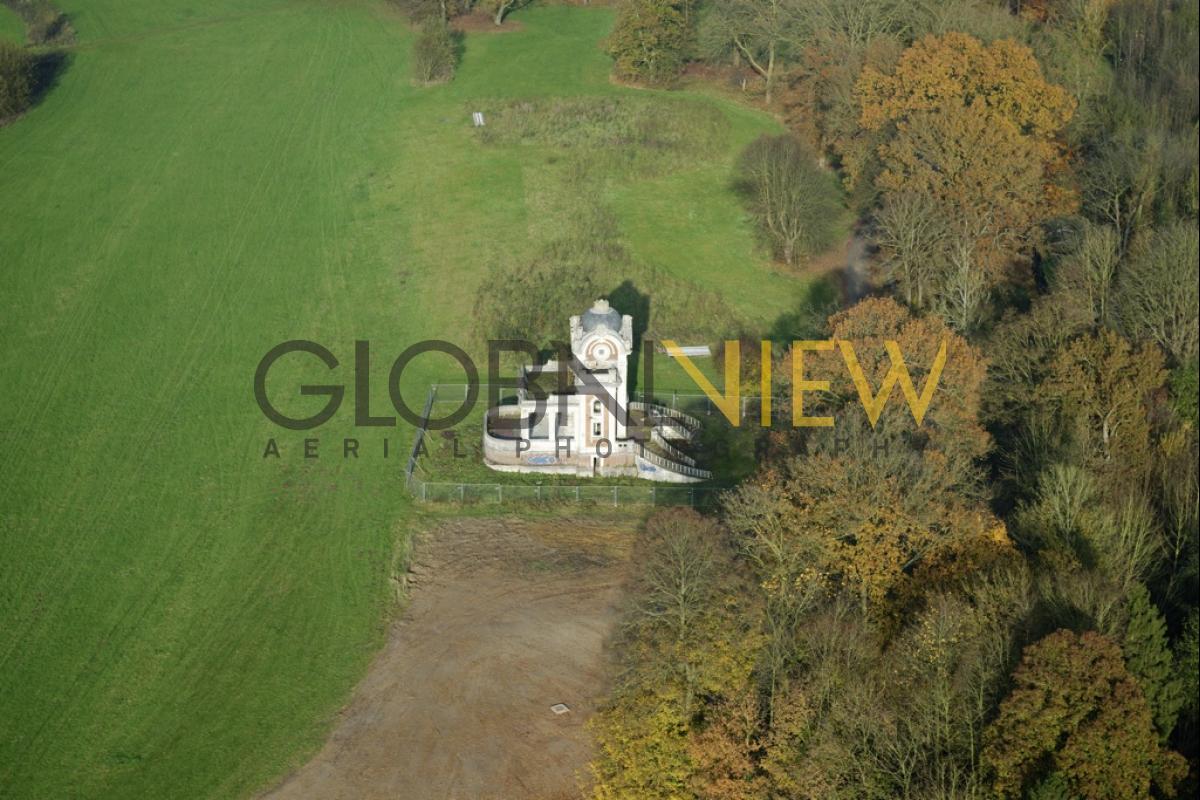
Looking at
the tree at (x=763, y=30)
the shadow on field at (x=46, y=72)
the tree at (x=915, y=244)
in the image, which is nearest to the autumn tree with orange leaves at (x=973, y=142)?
the tree at (x=915, y=244)

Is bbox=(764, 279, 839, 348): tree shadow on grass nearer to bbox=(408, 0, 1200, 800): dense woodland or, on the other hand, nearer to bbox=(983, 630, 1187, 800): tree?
bbox=(408, 0, 1200, 800): dense woodland

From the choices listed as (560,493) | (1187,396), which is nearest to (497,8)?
(560,493)

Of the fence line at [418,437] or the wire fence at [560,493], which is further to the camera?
the fence line at [418,437]

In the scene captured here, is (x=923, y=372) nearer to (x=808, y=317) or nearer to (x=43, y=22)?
(x=808, y=317)

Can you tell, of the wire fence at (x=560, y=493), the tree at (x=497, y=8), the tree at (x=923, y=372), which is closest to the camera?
the tree at (x=923, y=372)

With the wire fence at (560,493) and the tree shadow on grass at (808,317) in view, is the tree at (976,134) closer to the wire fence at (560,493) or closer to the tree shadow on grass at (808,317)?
the tree shadow on grass at (808,317)

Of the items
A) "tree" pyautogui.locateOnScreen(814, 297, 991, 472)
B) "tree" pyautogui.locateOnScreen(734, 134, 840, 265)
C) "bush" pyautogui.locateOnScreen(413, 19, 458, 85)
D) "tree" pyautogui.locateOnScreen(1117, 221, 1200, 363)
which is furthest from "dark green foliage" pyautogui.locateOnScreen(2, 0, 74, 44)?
"tree" pyautogui.locateOnScreen(1117, 221, 1200, 363)

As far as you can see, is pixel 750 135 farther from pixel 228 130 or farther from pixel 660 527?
pixel 660 527
